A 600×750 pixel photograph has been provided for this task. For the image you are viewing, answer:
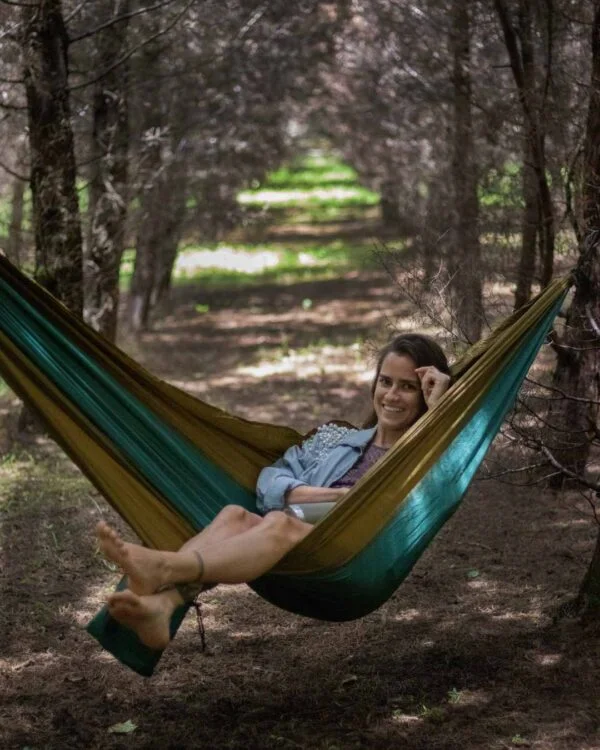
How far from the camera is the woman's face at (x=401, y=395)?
3434 millimetres

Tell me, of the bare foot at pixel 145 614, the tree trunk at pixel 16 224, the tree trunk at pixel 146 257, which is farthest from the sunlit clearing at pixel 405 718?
the tree trunk at pixel 146 257

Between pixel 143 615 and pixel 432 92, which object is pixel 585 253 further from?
pixel 432 92

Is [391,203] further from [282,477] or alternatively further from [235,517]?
[235,517]

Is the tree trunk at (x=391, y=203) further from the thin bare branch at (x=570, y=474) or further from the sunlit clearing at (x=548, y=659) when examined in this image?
the sunlit clearing at (x=548, y=659)

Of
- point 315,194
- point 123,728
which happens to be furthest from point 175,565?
point 315,194

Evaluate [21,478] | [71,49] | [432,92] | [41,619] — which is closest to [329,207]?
[432,92]

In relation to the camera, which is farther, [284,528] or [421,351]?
[421,351]

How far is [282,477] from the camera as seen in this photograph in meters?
3.40

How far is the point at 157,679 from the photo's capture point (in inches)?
133

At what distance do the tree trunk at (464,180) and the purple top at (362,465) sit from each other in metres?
1.28

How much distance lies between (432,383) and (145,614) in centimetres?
119

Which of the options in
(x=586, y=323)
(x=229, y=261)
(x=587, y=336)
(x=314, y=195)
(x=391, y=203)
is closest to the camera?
(x=586, y=323)

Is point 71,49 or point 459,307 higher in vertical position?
point 71,49

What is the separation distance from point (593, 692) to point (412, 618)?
0.89 meters
